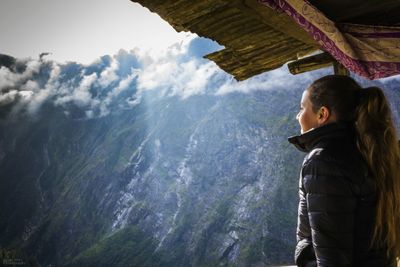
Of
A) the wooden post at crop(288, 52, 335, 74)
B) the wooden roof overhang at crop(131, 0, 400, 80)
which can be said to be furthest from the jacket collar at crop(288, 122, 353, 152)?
the wooden post at crop(288, 52, 335, 74)

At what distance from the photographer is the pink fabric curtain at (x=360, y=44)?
3018 mm

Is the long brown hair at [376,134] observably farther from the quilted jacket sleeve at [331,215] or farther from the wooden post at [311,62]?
the wooden post at [311,62]

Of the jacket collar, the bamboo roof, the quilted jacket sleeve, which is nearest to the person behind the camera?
the quilted jacket sleeve

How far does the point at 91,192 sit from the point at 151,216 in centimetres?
2297

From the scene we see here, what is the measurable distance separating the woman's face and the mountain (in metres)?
78.0

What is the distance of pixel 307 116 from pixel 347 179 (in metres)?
0.39

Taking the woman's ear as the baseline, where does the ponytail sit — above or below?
below

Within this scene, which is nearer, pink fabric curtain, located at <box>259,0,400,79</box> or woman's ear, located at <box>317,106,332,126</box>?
woman's ear, located at <box>317,106,332,126</box>

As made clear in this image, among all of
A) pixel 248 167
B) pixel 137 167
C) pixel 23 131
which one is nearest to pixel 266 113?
pixel 248 167

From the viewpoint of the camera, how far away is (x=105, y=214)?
352 feet

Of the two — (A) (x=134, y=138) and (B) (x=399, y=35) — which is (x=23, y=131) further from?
(B) (x=399, y=35)

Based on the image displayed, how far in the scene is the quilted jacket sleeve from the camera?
1.33 metres

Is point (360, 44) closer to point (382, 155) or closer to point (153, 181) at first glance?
point (382, 155)

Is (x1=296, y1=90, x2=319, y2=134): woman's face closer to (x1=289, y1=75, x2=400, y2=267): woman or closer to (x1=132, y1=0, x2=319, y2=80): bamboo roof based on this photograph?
(x1=289, y1=75, x2=400, y2=267): woman
